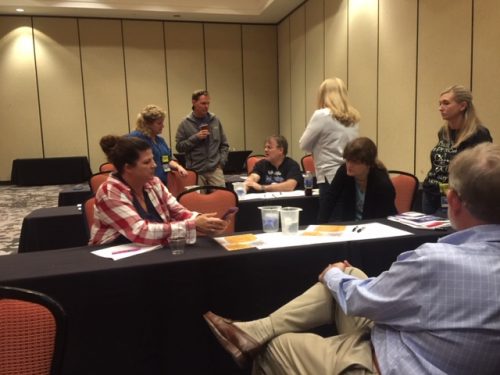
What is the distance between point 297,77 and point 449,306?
28.2ft

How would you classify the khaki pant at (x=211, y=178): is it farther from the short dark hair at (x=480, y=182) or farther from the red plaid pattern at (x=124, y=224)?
the short dark hair at (x=480, y=182)

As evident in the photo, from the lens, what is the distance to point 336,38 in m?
7.32

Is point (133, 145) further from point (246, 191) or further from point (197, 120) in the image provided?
point (197, 120)

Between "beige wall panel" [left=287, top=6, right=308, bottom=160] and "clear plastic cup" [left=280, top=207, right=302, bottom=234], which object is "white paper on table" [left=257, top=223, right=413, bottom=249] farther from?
"beige wall panel" [left=287, top=6, right=308, bottom=160]

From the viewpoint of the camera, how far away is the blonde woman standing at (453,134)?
3.17m

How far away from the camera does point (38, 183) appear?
9.49m

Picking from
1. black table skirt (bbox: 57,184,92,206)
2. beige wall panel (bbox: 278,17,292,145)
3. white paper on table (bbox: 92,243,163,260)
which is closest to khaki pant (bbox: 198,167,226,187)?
black table skirt (bbox: 57,184,92,206)

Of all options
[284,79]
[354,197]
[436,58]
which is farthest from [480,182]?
[284,79]

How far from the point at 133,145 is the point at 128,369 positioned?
108 cm

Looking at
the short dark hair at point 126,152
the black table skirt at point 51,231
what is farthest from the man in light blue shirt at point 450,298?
the black table skirt at point 51,231

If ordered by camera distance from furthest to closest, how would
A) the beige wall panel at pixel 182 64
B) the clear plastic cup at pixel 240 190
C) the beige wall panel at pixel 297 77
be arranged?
1. the beige wall panel at pixel 182 64
2. the beige wall panel at pixel 297 77
3. the clear plastic cup at pixel 240 190

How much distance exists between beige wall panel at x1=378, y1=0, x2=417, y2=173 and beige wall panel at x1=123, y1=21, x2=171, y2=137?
5.41 metres

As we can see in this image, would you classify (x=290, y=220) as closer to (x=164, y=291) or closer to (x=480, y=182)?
(x=164, y=291)

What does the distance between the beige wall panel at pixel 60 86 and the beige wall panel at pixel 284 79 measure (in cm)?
440
